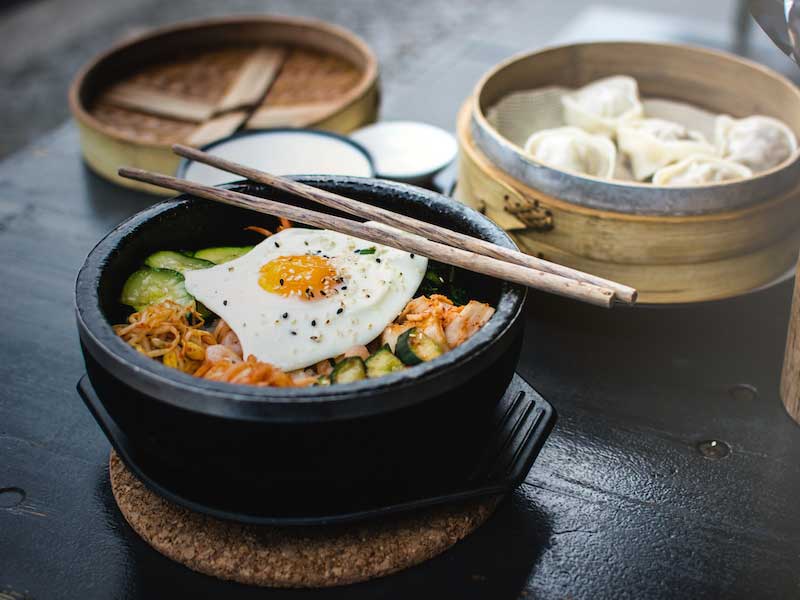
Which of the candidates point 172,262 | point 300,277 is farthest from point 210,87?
point 300,277

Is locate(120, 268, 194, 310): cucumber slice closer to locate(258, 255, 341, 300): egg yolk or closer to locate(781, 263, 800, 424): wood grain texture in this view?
locate(258, 255, 341, 300): egg yolk

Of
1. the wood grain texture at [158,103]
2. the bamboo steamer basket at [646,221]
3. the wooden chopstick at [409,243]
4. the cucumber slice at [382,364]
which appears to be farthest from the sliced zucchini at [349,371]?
the wood grain texture at [158,103]

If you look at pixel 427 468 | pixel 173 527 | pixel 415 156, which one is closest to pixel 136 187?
pixel 415 156

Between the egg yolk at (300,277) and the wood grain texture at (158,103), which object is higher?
the egg yolk at (300,277)

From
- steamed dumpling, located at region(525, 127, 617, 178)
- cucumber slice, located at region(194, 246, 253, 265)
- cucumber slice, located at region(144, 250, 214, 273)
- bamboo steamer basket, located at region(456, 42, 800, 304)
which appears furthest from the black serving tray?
steamed dumpling, located at region(525, 127, 617, 178)

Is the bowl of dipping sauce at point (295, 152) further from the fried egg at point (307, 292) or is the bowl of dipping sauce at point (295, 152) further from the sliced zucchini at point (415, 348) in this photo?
the sliced zucchini at point (415, 348)

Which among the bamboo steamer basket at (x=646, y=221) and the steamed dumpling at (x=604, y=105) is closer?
the bamboo steamer basket at (x=646, y=221)
